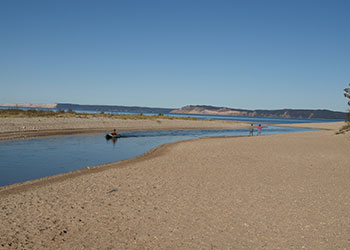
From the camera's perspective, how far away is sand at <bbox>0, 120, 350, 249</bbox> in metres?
6.57

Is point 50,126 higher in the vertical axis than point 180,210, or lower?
higher

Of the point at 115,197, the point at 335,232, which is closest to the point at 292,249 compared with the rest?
the point at 335,232

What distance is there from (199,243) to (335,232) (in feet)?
11.2

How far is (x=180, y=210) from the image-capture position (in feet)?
28.2

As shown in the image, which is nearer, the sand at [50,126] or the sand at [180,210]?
the sand at [180,210]

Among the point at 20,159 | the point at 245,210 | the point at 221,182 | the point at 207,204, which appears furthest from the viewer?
the point at 20,159

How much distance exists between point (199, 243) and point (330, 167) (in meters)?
12.6

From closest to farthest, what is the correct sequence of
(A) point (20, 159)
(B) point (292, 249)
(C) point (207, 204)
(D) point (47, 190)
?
(B) point (292, 249) → (C) point (207, 204) → (D) point (47, 190) → (A) point (20, 159)

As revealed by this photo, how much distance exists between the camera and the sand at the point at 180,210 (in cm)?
657

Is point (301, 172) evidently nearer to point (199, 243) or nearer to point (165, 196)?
point (165, 196)

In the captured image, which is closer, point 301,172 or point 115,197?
point 115,197

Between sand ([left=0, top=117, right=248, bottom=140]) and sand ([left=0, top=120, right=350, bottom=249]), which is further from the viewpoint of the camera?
sand ([left=0, top=117, right=248, bottom=140])

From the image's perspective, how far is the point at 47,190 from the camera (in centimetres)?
1089

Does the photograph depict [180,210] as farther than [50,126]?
No
